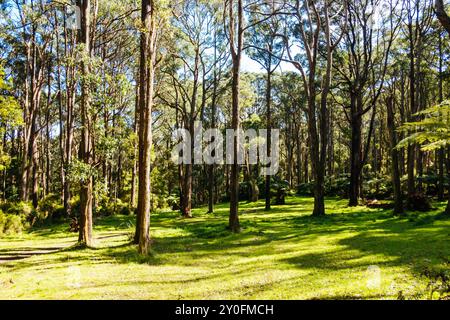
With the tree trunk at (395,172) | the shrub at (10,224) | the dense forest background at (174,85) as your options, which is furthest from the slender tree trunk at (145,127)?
the tree trunk at (395,172)

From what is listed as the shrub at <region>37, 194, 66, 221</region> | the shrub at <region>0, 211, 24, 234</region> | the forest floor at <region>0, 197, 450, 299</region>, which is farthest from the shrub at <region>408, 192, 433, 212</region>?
the shrub at <region>37, 194, 66, 221</region>

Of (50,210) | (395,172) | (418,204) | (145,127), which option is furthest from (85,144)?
(418,204)

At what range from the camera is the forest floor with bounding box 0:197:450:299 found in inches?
279

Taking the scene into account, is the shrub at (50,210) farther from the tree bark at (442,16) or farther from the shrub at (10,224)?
the tree bark at (442,16)

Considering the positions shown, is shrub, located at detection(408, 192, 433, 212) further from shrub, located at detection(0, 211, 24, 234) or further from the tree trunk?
shrub, located at detection(0, 211, 24, 234)

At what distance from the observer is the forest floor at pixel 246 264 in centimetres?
708

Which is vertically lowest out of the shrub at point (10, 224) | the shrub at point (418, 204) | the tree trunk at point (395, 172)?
the shrub at point (10, 224)

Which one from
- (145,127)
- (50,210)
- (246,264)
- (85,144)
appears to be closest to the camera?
(246,264)

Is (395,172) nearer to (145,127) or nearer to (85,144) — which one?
(145,127)

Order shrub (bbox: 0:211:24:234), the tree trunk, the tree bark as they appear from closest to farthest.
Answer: the tree bark < the tree trunk < shrub (bbox: 0:211:24:234)

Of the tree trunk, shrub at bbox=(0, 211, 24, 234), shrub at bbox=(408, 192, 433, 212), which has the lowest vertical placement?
shrub at bbox=(0, 211, 24, 234)

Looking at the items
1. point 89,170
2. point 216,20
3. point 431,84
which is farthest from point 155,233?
point 431,84

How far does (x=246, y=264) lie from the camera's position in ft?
31.3
